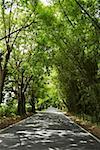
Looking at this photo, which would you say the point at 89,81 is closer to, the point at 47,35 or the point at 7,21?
the point at 47,35

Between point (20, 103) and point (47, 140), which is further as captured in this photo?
point (20, 103)

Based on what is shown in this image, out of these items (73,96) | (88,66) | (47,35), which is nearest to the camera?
(47,35)

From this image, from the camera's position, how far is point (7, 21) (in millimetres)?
29219

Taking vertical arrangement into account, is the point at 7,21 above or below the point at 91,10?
above

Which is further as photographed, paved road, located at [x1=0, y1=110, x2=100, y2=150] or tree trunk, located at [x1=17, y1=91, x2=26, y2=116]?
tree trunk, located at [x1=17, y1=91, x2=26, y2=116]

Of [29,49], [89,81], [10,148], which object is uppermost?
[29,49]

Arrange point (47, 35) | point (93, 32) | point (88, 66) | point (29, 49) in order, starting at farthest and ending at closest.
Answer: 1. point (29, 49)
2. point (88, 66)
3. point (47, 35)
4. point (93, 32)

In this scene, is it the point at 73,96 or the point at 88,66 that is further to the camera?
the point at 73,96

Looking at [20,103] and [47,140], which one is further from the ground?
[20,103]

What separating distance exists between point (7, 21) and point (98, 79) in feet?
31.3

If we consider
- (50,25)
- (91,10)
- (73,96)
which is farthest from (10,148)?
(73,96)

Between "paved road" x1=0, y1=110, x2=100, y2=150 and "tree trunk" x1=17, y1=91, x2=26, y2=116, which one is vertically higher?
"tree trunk" x1=17, y1=91, x2=26, y2=116

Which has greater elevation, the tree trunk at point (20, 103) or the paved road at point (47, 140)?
the tree trunk at point (20, 103)

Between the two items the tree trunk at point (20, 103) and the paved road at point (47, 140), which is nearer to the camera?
the paved road at point (47, 140)
